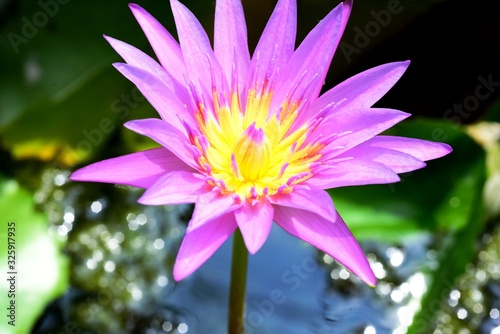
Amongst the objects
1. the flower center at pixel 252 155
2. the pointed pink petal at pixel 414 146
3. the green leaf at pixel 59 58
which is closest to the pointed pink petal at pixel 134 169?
the flower center at pixel 252 155

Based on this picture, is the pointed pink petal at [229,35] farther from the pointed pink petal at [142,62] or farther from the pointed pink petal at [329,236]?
the pointed pink petal at [329,236]

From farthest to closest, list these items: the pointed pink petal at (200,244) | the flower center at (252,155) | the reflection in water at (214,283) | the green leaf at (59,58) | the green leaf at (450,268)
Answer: the green leaf at (59,58) < the reflection in water at (214,283) < the green leaf at (450,268) < the flower center at (252,155) < the pointed pink petal at (200,244)

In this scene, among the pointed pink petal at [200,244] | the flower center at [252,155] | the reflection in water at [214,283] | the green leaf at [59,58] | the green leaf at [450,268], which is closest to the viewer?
the pointed pink petal at [200,244]

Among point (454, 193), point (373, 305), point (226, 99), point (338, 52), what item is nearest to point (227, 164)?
point (226, 99)

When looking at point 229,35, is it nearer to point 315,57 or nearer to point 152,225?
point 315,57

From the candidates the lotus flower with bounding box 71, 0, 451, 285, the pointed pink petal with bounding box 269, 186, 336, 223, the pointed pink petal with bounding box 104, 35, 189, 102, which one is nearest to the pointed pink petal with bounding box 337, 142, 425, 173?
the lotus flower with bounding box 71, 0, 451, 285
